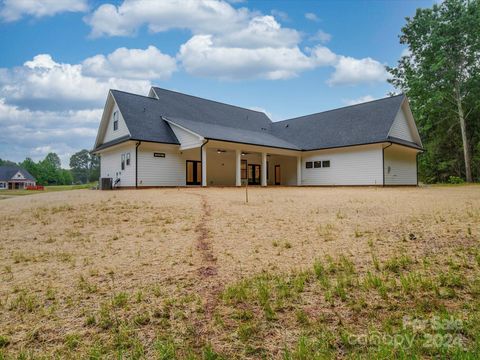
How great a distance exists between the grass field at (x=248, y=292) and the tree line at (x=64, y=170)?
68554mm

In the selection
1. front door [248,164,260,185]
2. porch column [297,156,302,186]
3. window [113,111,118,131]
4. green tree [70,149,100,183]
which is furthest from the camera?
green tree [70,149,100,183]

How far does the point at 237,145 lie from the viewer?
17406 mm

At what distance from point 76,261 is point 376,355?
3744mm

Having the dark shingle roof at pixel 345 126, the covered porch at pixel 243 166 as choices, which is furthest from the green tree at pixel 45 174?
the dark shingle roof at pixel 345 126

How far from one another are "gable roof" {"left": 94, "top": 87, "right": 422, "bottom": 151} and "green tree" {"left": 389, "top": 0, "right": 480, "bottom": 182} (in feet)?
20.9

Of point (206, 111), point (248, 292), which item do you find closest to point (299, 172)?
point (206, 111)

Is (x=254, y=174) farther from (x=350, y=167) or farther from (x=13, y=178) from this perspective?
(x=13, y=178)

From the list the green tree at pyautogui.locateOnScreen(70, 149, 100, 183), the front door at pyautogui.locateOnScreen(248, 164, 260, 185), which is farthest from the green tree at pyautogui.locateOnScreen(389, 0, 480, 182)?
the green tree at pyautogui.locateOnScreen(70, 149, 100, 183)

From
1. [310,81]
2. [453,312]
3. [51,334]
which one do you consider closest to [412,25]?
[310,81]

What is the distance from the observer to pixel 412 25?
2486 cm

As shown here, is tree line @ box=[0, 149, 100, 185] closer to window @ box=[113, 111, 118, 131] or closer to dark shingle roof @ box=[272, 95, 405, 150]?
window @ box=[113, 111, 118, 131]

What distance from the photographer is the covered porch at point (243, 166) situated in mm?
18109

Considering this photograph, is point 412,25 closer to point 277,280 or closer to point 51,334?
point 277,280

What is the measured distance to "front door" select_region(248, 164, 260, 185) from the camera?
75.6 ft
